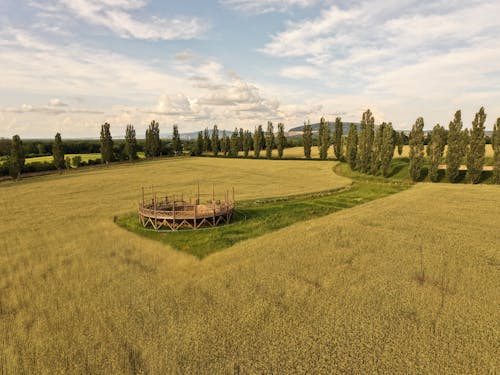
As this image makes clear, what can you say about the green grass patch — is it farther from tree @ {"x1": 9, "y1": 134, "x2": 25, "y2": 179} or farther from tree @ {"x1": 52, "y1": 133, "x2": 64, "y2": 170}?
tree @ {"x1": 52, "y1": 133, "x2": 64, "y2": 170}

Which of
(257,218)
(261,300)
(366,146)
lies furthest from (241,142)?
(261,300)

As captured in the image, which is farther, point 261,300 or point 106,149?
point 106,149

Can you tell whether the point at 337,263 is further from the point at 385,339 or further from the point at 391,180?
the point at 391,180

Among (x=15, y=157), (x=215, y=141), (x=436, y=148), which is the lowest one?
(x=436, y=148)

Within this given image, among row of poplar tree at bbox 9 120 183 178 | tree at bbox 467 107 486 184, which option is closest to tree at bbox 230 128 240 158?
row of poplar tree at bbox 9 120 183 178

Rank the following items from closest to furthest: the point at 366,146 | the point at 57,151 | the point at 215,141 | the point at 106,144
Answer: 1. the point at 366,146
2. the point at 57,151
3. the point at 106,144
4. the point at 215,141

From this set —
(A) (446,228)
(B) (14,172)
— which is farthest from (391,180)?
(B) (14,172)

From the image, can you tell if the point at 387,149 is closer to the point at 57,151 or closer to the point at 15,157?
the point at 57,151
